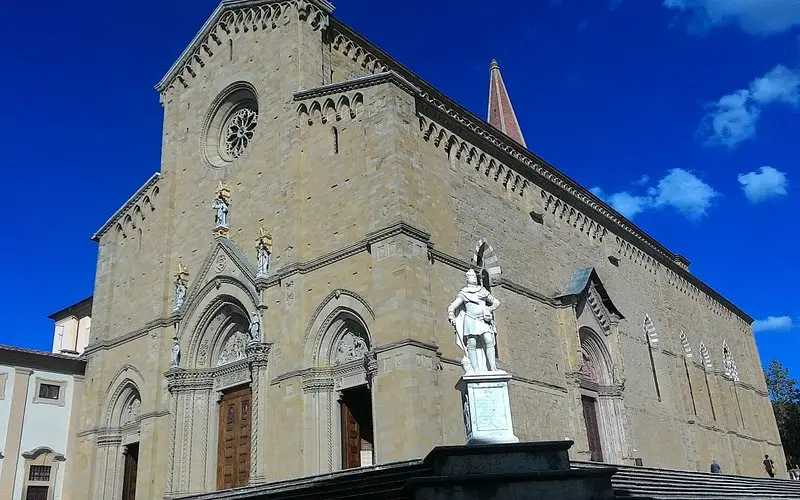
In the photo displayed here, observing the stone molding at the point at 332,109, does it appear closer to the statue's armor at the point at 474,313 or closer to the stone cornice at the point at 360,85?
the stone cornice at the point at 360,85

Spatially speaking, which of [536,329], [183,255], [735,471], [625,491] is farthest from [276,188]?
[735,471]

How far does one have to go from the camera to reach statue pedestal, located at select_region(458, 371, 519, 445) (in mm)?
12586

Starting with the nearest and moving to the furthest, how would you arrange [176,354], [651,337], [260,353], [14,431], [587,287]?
1. [260,353]
2. [176,354]
3. [14,431]
4. [587,287]
5. [651,337]

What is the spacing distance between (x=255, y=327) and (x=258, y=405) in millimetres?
2072

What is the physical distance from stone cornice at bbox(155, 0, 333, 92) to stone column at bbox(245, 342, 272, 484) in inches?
400

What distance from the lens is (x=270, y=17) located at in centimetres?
2258

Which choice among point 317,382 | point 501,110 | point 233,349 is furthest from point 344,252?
point 501,110

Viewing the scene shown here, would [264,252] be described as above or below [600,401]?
above

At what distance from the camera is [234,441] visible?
2006cm

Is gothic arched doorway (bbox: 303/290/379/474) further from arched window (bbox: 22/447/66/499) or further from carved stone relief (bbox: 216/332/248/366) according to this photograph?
arched window (bbox: 22/447/66/499)

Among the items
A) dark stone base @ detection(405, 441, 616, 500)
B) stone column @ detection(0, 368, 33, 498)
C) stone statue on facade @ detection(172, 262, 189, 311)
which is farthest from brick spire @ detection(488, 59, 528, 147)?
dark stone base @ detection(405, 441, 616, 500)

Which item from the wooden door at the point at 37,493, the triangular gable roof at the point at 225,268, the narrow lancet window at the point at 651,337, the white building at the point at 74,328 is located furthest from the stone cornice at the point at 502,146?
the white building at the point at 74,328

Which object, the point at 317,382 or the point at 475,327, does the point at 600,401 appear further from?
the point at 475,327

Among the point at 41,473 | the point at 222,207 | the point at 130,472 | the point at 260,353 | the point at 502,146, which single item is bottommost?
the point at 130,472
